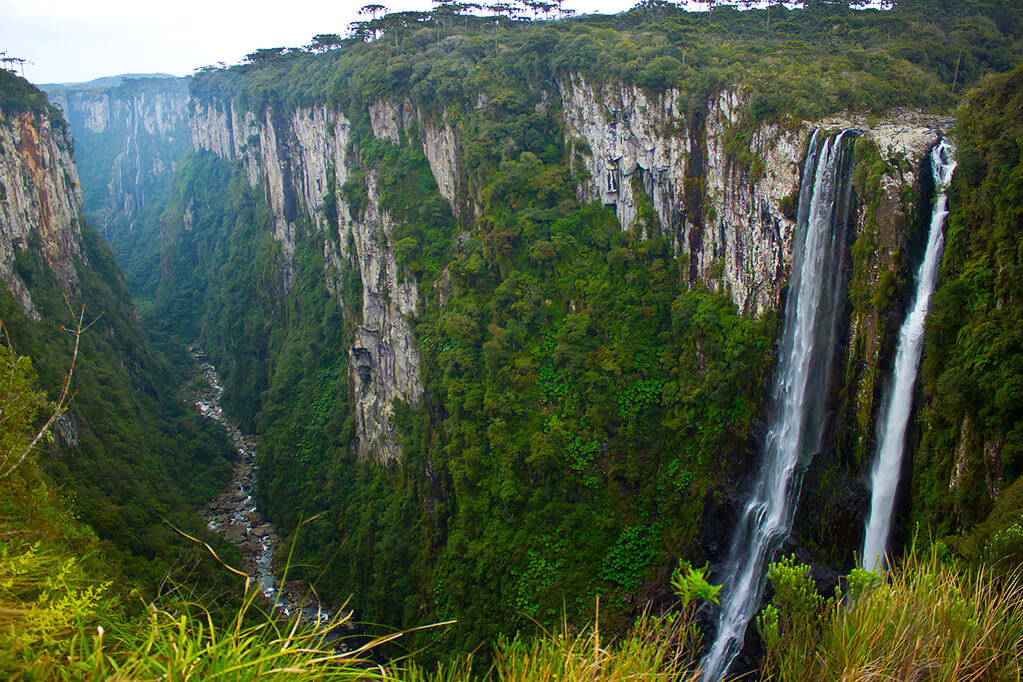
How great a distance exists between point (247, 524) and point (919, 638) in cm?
2892

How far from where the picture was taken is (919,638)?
4.20 meters

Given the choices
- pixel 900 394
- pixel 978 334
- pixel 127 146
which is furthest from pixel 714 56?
pixel 127 146

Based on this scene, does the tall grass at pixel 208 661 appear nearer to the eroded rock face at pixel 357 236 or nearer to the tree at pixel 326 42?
the eroded rock face at pixel 357 236

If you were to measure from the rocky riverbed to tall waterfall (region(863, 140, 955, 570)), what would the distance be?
50.9 ft

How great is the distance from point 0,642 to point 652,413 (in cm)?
1754

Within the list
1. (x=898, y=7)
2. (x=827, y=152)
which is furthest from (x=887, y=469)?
(x=898, y=7)

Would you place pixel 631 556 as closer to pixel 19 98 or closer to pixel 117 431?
pixel 117 431

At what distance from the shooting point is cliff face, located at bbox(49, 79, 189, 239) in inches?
2896

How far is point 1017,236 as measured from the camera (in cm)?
1112

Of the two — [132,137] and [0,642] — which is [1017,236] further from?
[132,137]

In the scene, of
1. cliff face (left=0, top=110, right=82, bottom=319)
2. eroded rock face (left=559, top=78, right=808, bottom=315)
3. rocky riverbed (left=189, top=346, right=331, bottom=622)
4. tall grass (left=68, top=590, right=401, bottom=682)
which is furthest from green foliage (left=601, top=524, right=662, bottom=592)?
cliff face (left=0, top=110, right=82, bottom=319)

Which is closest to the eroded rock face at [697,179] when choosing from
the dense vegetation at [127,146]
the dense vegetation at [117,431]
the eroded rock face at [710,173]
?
the eroded rock face at [710,173]

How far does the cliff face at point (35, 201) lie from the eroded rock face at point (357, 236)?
37.1 feet

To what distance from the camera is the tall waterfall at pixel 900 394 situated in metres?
12.8
